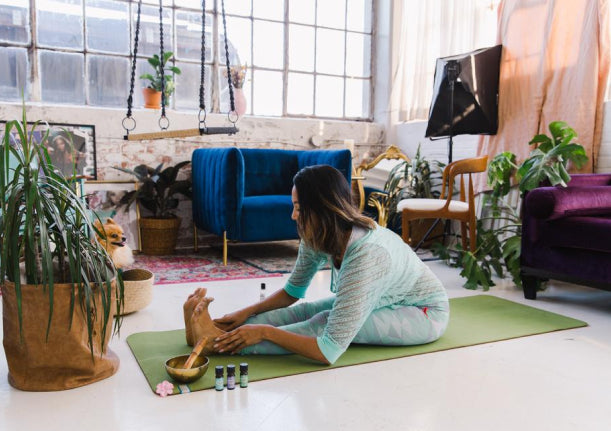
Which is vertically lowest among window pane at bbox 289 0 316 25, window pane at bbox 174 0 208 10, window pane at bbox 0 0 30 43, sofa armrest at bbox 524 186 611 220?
sofa armrest at bbox 524 186 611 220

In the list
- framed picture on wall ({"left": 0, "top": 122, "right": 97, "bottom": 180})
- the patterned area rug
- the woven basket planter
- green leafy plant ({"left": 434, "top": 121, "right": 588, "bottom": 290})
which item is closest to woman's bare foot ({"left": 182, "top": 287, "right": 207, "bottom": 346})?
the patterned area rug

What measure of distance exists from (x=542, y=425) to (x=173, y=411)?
1045 millimetres

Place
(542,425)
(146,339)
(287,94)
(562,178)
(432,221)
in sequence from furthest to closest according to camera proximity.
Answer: (287,94) → (432,221) → (562,178) → (146,339) → (542,425)

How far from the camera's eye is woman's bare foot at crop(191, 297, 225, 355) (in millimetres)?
1938

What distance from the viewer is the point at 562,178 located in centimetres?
307

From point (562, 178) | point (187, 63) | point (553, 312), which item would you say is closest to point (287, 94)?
point (187, 63)

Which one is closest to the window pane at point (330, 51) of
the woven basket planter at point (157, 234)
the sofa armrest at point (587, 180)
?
the woven basket planter at point (157, 234)

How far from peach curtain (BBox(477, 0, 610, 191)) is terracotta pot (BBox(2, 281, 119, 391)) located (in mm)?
3222

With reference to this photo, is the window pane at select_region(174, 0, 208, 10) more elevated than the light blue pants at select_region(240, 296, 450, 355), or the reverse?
the window pane at select_region(174, 0, 208, 10)

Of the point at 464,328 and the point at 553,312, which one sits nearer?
the point at 464,328

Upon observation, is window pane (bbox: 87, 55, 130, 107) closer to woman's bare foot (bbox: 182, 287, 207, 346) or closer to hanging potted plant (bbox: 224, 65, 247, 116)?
hanging potted plant (bbox: 224, 65, 247, 116)

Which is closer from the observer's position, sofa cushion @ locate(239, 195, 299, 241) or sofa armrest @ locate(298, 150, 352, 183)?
sofa cushion @ locate(239, 195, 299, 241)

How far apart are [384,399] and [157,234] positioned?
304cm

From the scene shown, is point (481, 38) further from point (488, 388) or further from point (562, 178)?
point (488, 388)
